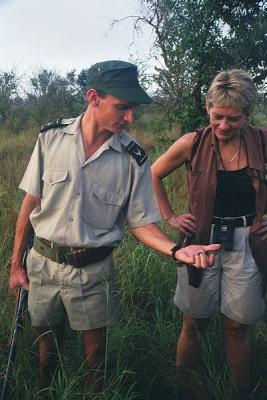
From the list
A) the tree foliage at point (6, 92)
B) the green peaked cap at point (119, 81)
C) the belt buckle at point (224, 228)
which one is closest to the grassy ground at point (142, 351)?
the belt buckle at point (224, 228)

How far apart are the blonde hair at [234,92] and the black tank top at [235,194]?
343 millimetres

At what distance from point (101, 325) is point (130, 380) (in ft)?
1.70

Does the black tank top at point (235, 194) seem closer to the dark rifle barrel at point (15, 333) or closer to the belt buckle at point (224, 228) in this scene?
the belt buckle at point (224, 228)

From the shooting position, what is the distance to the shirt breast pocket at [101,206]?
83.9 inches

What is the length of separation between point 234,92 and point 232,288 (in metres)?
1.06

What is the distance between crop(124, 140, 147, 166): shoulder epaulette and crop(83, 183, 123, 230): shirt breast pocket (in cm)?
19

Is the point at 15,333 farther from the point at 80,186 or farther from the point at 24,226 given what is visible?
the point at 80,186

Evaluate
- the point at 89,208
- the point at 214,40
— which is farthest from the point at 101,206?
the point at 214,40

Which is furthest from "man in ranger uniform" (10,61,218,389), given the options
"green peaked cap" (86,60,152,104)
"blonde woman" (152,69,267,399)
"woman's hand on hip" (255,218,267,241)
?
"woman's hand on hip" (255,218,267,241)

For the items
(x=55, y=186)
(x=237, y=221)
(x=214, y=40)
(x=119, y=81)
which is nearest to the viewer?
(x=119, y=81)

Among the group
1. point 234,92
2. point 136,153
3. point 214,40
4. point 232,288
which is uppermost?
point 214,40

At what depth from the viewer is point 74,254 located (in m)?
2.12

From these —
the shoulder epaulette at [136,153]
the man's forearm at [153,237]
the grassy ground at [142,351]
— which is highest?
the shoulder epaulette at [136,153]

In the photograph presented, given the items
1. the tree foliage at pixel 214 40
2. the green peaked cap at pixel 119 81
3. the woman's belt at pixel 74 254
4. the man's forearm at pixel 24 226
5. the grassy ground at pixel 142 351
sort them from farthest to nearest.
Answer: the tree foliage at pixel 214 40, the grassy ground at pixel 142 351, the man's forearm at pixel 24 226, the woman's belt at pixel 74 254, the green peaked cap at pixel 119 81
